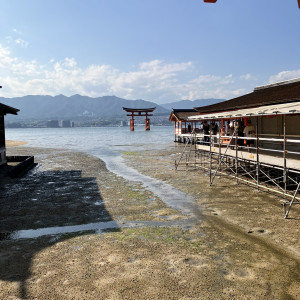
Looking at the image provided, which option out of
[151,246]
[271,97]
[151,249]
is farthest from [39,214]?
[271,97]

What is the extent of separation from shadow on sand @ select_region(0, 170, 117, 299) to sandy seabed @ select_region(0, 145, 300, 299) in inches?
1.2

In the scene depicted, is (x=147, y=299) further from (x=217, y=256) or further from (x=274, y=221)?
(x=274, y=221)

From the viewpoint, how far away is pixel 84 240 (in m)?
7.12

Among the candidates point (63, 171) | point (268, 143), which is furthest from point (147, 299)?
point (63, 171)

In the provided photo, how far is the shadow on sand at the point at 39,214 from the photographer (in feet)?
20.2

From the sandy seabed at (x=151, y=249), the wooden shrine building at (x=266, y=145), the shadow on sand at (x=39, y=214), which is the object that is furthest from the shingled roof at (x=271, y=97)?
the shadow on sand at (x=39, y=214)

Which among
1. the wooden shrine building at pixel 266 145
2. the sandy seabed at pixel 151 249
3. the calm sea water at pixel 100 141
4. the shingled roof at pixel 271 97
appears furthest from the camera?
the calm sea water at pixel 100 141

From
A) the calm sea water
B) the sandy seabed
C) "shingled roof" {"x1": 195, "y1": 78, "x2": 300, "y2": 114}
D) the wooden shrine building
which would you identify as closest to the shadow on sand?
the sandy seabed

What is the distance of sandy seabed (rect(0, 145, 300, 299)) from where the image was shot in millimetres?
4887

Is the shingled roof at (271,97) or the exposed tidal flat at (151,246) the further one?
the shingled roof at (271,97)

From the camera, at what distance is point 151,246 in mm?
6648

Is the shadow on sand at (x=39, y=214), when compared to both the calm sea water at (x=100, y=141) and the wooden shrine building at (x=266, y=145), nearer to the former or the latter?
the wooden shrine building at (x=266, y=145)

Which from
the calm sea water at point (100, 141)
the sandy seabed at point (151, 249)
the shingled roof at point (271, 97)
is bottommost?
the sandy seabed at point (151, 249)

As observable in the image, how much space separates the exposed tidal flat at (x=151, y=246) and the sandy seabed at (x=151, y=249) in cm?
2
